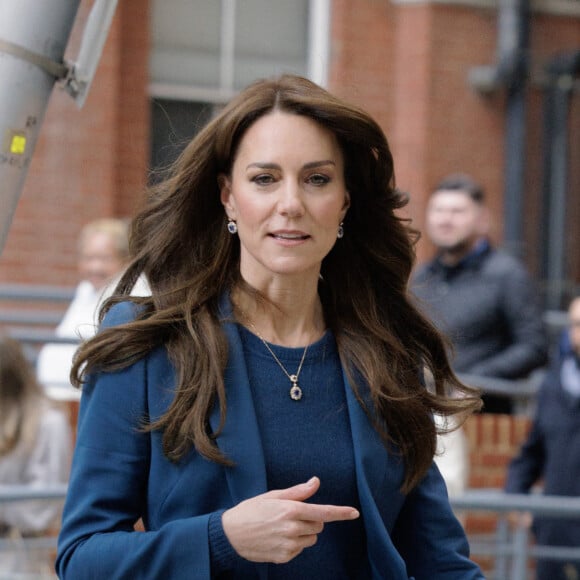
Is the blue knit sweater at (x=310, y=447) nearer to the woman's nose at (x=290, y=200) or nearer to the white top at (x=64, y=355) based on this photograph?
the woman's nose at (x=290, y=200)

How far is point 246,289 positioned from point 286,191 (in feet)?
0.89

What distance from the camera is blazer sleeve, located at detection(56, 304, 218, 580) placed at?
98.3 inches

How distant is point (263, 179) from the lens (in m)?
2.72

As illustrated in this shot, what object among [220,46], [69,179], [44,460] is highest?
[220,46]

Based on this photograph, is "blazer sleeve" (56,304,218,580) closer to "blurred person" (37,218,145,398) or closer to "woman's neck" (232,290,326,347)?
"woman's neck" (232,290,326,347)

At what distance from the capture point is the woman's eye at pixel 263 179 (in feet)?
8.91

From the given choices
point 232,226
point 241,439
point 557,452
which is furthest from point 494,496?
point 241,439

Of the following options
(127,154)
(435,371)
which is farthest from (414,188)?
(435,371)

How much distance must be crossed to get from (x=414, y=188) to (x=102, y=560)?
7.89 m

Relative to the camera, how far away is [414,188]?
10.2m

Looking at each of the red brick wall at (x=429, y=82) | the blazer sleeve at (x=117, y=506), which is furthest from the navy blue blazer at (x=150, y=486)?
the red brick wall at (x=429, y=82)

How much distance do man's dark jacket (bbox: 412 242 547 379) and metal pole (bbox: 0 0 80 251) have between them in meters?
4.53

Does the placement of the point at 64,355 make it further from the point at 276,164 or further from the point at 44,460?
the point at 276,164

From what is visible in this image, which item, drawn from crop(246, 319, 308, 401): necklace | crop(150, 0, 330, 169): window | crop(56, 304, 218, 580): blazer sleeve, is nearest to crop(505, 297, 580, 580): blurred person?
crop(246, 319, 308, 401): necklace
